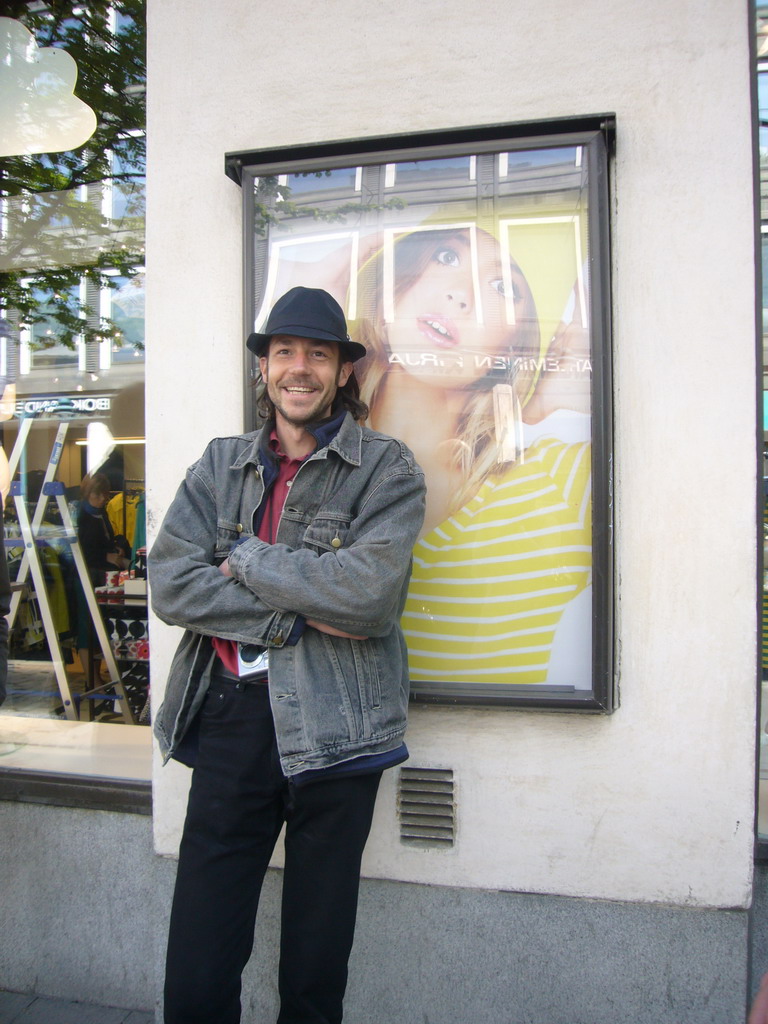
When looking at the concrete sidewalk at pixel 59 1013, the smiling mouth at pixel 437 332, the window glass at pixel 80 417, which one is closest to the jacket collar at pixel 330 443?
the smiling mouth at pixel 437 332

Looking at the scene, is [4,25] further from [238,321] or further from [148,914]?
[148,914]

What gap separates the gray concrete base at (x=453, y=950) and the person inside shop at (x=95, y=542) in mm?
1534

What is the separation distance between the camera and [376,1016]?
2.44m

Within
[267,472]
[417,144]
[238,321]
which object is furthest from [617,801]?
[417,144]

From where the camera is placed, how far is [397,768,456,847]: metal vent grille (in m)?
2.38

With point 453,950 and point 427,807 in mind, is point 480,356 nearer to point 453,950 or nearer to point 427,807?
point 427,807

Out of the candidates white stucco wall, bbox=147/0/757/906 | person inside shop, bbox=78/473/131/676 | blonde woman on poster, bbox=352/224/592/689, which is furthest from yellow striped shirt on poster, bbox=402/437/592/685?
person inside shop, bbox=78/473/131/676

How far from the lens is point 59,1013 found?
8.80 ft

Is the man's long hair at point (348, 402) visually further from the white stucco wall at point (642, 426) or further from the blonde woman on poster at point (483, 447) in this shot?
the white stucco wall at point (642, 426)

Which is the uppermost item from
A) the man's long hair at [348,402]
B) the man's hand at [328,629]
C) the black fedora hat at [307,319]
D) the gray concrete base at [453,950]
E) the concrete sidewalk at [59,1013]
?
the black fedora hat at [307,319]

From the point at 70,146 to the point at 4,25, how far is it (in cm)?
55

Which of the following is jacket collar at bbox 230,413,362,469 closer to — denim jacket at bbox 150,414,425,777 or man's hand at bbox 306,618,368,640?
denim jacket at bbox 150,414,425,777

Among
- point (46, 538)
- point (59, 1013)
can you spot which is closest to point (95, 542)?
point (46, 538)

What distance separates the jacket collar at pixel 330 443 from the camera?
195 cm
